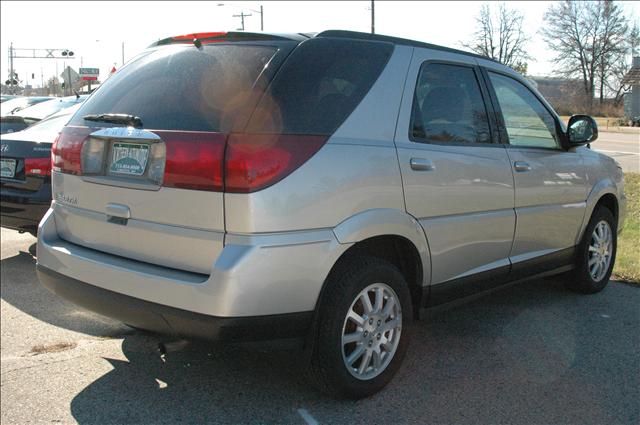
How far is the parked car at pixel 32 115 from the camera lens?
25.5 ft

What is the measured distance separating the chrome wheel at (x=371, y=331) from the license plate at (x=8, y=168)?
4100mm

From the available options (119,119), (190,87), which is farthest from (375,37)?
(119,119)

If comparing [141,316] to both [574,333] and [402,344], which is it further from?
[574,333]

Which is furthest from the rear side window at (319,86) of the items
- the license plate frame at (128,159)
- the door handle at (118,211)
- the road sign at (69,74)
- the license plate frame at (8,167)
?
the road sign at (69,74)

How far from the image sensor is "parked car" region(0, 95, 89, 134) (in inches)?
306

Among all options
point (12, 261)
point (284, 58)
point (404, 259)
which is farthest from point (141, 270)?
point (12, 261)

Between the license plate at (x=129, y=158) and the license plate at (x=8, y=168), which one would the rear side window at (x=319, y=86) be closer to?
the license plate at (x=129, y=158)

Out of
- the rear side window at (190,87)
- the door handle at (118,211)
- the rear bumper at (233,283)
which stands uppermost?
the rear side window at (190,87)

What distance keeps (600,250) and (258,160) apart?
12.1 feet

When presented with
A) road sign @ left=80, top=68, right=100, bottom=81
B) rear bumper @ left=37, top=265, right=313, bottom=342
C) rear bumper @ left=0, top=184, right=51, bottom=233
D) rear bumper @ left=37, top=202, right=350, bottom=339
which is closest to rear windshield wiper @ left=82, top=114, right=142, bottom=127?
rear bumper @ left=37, top=202, right=350, bottom=339

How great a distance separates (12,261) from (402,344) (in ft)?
15.2

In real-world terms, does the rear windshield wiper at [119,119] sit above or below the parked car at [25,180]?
above

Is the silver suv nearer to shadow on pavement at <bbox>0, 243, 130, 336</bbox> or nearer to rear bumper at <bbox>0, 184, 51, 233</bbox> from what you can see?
shadow on pavement at <bbox>0, 243, 130, 336</bbox>

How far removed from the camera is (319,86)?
9.73ft
